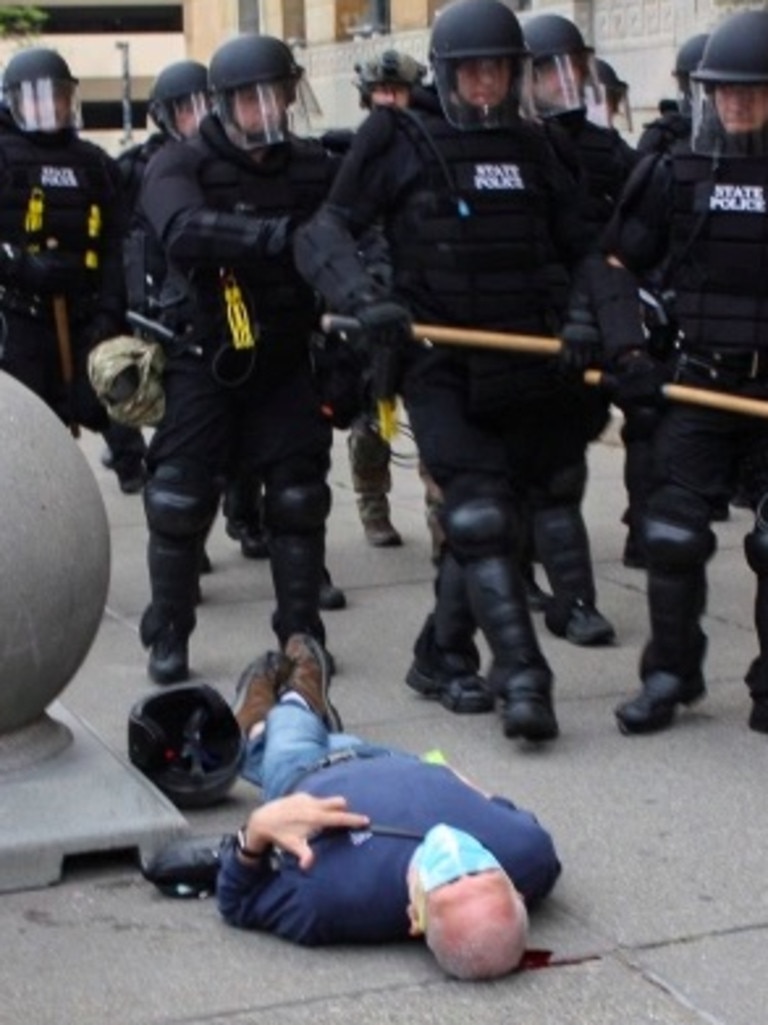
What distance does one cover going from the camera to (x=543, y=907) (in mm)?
5449

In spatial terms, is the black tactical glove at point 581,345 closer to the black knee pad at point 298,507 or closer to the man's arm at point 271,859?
the black knee pad at point 298,507

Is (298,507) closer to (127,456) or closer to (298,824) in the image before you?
(298,824)

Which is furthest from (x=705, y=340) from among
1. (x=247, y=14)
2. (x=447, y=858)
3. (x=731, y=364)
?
(x=247, y=14)

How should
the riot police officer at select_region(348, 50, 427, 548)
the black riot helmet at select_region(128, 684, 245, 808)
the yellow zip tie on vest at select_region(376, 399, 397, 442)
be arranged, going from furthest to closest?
the riot police officer at select_region(348, 50, 427, 548) < the yellow zip tie on vest at select_region(376, 399, 397, 442) < the black riot helmet at select_region(128, 684, 245, 808)

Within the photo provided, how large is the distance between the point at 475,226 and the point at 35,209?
277 cm

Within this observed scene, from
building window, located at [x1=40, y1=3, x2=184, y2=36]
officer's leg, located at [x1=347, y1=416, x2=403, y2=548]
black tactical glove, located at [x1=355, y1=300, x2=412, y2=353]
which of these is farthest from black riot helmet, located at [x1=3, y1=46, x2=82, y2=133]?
building window, located at [x1=40, y1=3, x2=184, y2=36]

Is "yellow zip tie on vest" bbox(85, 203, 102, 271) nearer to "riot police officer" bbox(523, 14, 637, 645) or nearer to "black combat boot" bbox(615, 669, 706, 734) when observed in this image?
"riot police officer" bbox(523, 14, 637, 645)

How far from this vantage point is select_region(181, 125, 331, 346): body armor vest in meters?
7.33

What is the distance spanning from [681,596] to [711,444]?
16.9 inches

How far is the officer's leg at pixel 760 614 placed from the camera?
22.0 ft

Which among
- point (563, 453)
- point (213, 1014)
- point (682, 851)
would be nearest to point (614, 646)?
point (563, 453)

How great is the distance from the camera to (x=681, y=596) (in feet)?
22.3

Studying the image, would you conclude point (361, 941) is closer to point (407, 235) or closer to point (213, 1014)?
point (213, 1014)

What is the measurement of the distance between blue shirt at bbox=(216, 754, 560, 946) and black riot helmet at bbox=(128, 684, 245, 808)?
768 millimetres
